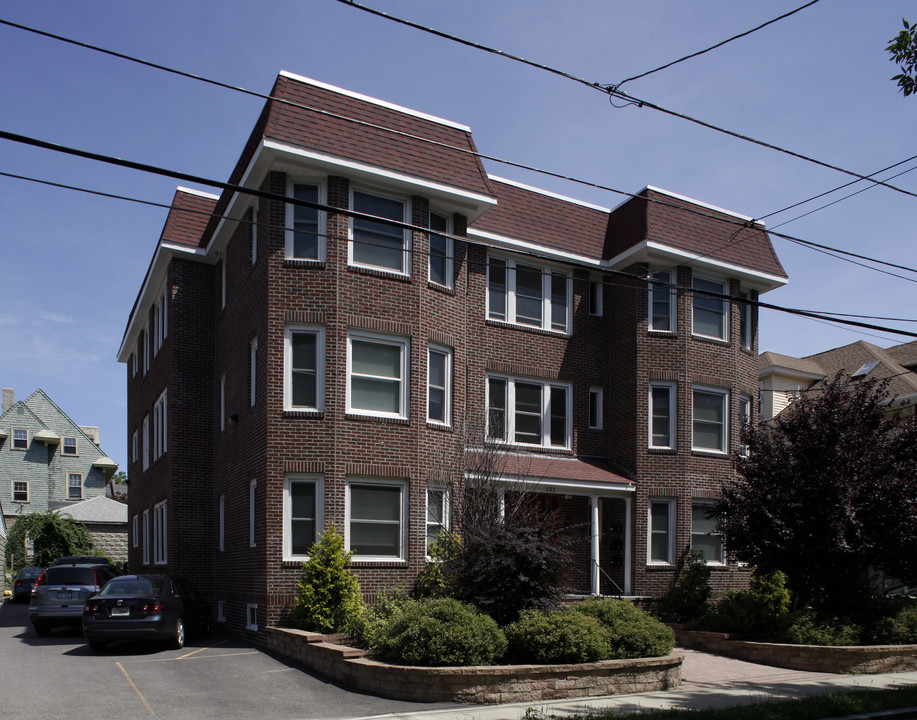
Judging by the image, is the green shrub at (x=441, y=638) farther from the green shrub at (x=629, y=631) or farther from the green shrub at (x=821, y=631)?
the green shrub at (x=821, y=631)

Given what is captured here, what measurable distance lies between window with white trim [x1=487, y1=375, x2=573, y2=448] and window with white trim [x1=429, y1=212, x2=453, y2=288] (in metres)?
3.23

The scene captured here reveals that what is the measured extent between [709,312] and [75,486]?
4675 centimetres

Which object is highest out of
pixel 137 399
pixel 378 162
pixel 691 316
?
pixel 378 162

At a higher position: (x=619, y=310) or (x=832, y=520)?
(x=619, y=310)

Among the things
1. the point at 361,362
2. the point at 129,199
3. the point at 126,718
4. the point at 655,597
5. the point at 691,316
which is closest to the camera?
the point at 126,718

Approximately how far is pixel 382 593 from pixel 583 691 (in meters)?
4.93

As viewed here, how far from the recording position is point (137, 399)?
2934cm

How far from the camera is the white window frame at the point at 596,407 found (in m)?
22.1

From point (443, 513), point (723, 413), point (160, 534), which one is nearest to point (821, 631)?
point (443, 513)

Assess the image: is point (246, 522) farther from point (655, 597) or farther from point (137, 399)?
point (137, 399)

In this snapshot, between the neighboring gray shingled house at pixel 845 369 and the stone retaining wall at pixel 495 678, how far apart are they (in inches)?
874

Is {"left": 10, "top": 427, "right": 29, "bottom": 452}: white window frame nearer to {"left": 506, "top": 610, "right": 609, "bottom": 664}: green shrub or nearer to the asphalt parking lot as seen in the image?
the asphalt parking lot

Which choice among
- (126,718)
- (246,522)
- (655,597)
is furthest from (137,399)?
(126,718)

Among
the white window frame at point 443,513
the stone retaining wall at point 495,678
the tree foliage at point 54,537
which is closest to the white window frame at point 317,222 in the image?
the white window frame at point 443,513
